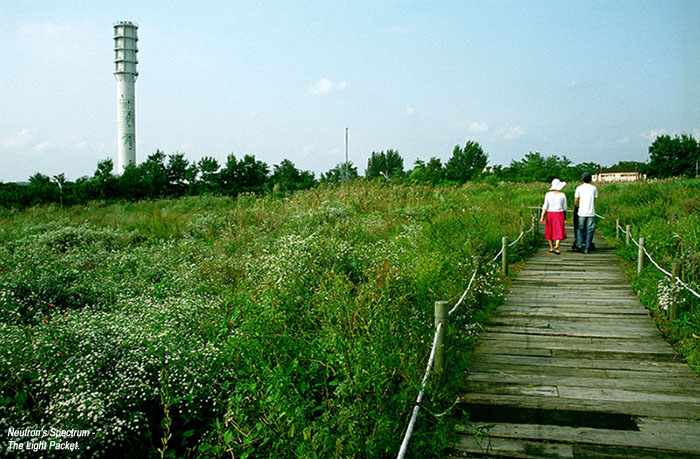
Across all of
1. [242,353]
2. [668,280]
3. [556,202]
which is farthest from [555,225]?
[242,353]

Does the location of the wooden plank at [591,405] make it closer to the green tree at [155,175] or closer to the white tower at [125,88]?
the green tree at [155,175]

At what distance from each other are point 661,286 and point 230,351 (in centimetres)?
514

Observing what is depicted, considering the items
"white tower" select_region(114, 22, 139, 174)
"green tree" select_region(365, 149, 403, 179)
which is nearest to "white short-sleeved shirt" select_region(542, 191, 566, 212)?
"white tower" select_region(114, 22, 139, 174)

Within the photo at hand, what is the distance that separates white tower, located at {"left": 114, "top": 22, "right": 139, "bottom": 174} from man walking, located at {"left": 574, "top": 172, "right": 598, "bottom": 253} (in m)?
45.9

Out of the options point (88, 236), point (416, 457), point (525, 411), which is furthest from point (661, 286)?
Answer: point (88, 236)

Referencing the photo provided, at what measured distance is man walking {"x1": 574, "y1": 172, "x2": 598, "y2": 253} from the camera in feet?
34.1

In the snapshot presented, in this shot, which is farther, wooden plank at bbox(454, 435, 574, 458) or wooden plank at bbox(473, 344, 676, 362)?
wooden plank at bbox(473, 344, 676, 362)

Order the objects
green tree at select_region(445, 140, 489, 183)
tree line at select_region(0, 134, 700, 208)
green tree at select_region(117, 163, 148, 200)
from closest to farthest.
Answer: tree line at select_region(0, 134, 700, 208), green tree at select_region(117, 163, 148, 200), green tree at select_region(445, 140, 489, 183)

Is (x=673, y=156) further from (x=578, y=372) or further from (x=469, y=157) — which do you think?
(x=578, y=372)

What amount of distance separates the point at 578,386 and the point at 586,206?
7020mm

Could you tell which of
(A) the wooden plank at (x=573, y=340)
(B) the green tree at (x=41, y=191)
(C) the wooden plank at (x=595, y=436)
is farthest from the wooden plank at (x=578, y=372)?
(B) the green tree at (x=41, y=191)

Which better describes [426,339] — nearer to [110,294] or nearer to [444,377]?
[444,377]

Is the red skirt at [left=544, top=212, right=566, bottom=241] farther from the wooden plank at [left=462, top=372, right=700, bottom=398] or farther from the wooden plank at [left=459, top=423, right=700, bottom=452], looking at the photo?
the wooden plank at [left=459, top=423, right=700, bottom=452]

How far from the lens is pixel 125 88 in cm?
5050
